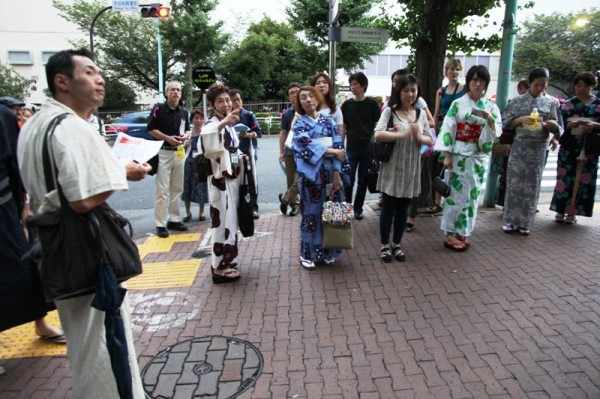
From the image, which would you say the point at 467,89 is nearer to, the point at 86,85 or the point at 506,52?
the point at 506,52

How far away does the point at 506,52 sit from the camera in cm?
609

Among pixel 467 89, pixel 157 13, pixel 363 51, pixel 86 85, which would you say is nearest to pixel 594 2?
pixel 363 51

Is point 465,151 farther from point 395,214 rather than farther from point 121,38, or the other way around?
point 121,38

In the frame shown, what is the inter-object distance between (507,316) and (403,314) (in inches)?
32.7

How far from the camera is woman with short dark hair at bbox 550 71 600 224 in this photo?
527 cm

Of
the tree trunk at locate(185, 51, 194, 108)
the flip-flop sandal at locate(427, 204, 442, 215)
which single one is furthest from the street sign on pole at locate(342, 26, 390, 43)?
the tree trunk at locate(185, 51, 194, 108)

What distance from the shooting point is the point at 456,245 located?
16.1 ft

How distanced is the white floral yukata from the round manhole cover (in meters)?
2.91

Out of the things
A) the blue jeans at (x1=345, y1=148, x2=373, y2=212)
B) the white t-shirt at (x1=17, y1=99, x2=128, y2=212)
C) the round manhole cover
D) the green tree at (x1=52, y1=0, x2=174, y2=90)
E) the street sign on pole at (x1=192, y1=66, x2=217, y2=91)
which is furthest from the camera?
the green tree at (x1=52, y1=0, x2=174, y2=90)

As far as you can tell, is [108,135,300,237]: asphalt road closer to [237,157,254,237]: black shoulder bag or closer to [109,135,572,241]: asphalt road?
[109,135,572,241]: asphalt road

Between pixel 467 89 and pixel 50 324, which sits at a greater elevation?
pixel 467 89

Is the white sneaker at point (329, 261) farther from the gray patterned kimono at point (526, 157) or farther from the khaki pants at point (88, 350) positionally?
the khaki pants at point (88, 350)

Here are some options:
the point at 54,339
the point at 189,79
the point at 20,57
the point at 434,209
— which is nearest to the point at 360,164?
the point at 434,209

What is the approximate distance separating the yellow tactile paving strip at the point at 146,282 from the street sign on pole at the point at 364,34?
351cm
